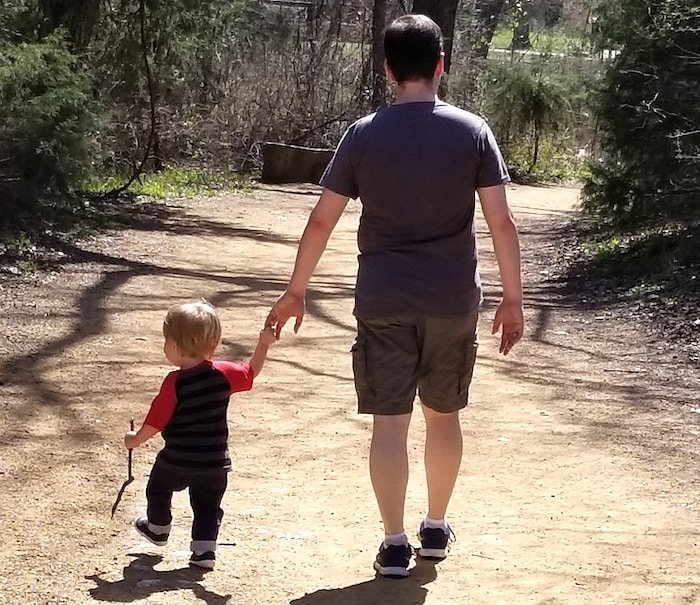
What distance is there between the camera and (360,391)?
3771 millimetres

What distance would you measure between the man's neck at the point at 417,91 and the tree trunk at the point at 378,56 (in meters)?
20.1

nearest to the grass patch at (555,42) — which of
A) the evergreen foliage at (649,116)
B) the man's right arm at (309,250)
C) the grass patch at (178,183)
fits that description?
the grass patch at (178,183)

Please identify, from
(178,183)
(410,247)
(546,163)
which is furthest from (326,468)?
(546,163)

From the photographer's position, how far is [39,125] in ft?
37.5

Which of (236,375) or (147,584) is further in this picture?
(236,375)

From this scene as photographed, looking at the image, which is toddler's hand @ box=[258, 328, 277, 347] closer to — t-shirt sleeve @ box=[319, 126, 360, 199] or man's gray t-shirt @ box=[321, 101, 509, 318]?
man's gray t-shirt @ box=[321, 101, 509, 318]

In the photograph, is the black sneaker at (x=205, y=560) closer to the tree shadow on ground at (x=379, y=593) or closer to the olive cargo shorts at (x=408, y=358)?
the tree shadow on ground at (x=379, y=593)

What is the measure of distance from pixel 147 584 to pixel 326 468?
1617 mm

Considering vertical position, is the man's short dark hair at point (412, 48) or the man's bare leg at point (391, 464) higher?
the man's short dark hair at point (412, 48)

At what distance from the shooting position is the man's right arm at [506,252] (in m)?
3.64

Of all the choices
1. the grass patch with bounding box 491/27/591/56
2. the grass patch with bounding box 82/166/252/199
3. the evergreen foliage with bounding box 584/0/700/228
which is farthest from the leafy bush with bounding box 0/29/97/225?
the grass patch with bounding box 491/27/591/56

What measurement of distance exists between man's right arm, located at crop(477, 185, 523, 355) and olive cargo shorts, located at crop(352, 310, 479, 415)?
0.11m

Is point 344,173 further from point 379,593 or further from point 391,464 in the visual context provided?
point 379,593

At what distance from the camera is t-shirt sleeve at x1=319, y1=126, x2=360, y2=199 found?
3680 mm
